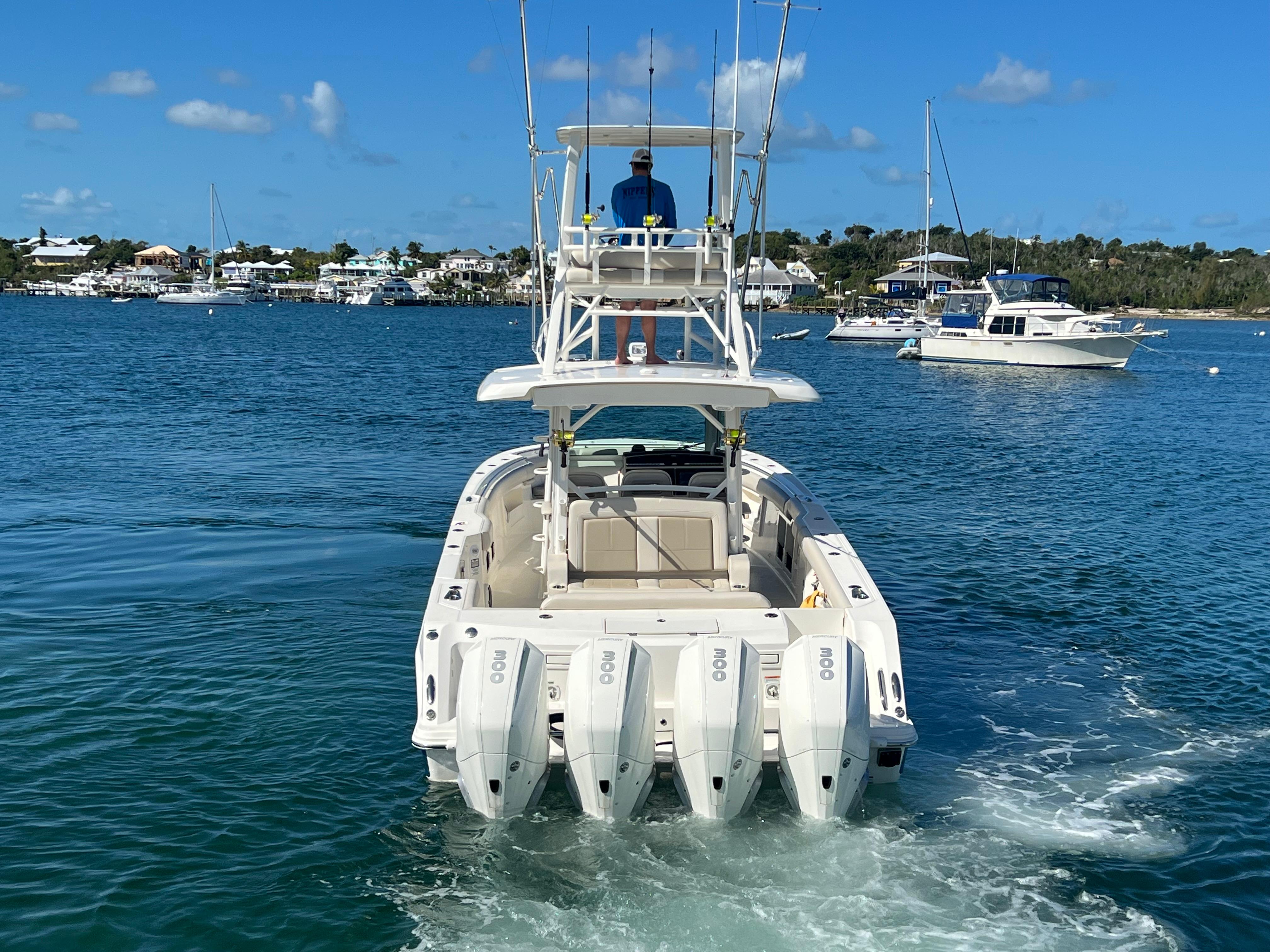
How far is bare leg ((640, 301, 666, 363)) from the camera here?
9.07m

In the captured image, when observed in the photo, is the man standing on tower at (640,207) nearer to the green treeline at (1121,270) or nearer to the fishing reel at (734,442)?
the fishing reel at (734,442)

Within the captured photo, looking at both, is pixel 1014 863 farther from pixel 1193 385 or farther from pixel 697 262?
pixel 1193 385

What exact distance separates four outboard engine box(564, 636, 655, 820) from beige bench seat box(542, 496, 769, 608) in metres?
2.00

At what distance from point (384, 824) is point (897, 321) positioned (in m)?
77.0

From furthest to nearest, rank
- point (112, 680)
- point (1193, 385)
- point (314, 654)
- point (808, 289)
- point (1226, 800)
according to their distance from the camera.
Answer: point (808, 289), point (1193, 385), point (314, 654), point (112, 680), point (1226, 800)

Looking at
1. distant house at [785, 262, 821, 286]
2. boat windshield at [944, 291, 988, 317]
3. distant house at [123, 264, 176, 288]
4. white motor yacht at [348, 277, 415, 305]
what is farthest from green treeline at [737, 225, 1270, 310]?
distant house at [123, 264, 176, 288]

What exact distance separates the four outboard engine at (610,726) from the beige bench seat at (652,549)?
200 cm

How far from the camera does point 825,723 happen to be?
6.26 m

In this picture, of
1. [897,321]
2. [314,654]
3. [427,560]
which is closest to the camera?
[314,654]

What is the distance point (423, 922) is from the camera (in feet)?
20.6

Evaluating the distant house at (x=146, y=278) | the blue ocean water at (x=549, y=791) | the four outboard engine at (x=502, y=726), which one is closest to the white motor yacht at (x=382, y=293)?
the distant house at (x=146, y=278)

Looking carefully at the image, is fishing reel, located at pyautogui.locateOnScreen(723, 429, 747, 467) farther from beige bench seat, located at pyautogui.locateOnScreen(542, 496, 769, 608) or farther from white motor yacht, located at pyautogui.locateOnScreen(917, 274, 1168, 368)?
white motor yacht, located at pyautogui.locateOnScreen(917, 274, 1168, 368)

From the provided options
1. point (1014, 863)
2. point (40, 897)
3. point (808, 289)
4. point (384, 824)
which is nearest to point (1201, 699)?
point (1014, 863)

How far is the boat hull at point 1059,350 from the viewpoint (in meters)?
54.8
